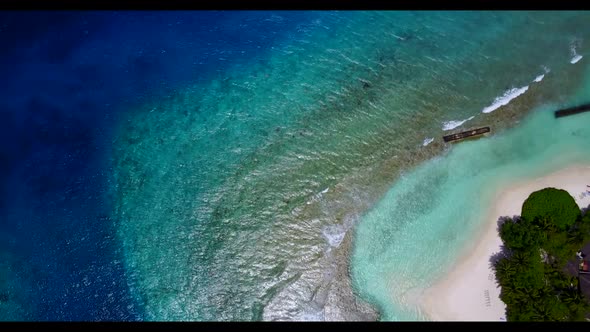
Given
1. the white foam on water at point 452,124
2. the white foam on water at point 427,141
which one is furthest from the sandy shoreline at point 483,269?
the white foam on water at point 427,141

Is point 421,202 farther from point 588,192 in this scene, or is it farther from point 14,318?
point 14,318

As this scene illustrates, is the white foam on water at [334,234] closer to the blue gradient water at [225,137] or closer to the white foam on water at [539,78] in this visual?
the blue gradient water at [225,137]

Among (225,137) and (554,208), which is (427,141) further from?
(225,137)

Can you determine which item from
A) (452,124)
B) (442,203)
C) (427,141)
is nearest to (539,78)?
(452,124)

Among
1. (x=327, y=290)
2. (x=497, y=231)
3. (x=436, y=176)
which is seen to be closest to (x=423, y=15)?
(x=436, y=176)

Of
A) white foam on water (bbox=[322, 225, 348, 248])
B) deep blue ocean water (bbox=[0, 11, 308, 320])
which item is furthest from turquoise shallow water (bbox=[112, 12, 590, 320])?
deep blue ocean water (bbox=[0, 11, 308, 320])
